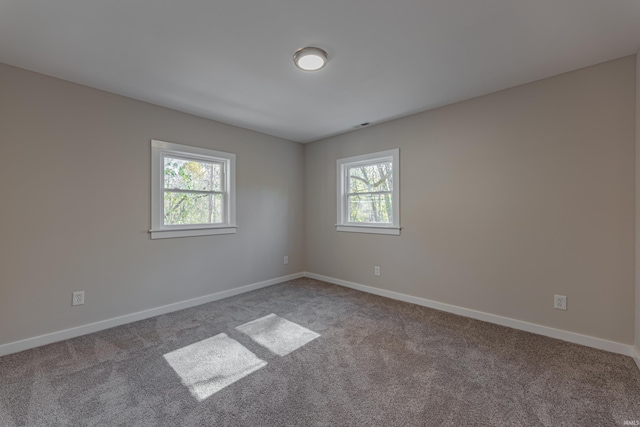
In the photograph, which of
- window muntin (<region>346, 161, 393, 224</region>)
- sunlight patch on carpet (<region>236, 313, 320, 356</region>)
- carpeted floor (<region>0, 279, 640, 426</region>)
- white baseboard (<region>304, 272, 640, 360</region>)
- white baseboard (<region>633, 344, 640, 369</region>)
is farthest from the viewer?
window muntin (<region>346, 161, 393, 224</region>)

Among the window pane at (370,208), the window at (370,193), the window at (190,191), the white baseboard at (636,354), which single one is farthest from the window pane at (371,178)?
the white baseboard at (636,354)

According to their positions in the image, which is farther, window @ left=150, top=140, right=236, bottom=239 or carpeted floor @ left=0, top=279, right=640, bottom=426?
window @ left=150, top=140, right=236, bottom=239

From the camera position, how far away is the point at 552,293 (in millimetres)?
2588

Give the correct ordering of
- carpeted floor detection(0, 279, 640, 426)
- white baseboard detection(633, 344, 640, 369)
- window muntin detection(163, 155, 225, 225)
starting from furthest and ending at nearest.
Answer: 1. window muntin detection(163, 155, 225, 225)
2. white baseboard detection(633, 344, 640, 369)
3. carpeted floor detection(0, 279, 640, 426)

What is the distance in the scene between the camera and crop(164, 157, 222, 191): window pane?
11.0ft

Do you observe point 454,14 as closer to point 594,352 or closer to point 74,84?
point 594,352

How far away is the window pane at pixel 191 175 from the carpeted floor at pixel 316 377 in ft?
5.28

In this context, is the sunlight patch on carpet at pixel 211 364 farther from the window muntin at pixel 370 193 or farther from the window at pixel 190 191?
the window muntin at pixel 370 193

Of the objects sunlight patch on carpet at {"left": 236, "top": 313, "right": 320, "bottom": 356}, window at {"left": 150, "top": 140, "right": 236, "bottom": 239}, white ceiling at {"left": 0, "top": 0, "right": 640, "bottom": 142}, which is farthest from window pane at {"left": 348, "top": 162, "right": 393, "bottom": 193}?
sunlight patch on carpet at {"left": 236, "top": 313, "right": 320, "bottom": 356}

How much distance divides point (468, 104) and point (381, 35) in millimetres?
1624

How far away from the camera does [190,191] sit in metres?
3.51

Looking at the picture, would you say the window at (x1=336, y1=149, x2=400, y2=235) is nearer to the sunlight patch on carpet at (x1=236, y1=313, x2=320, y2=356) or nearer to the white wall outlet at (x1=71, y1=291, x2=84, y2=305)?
the sunlight patch on carpet at (x1=236, y1=313, x2=320, y2=356)

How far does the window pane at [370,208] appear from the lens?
12.8 feet

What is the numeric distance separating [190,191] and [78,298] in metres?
1.54
